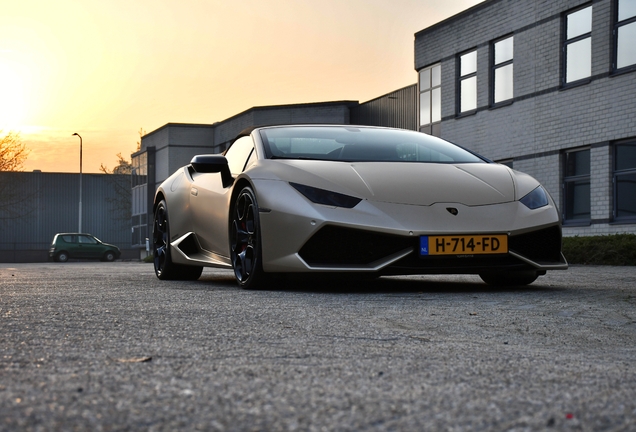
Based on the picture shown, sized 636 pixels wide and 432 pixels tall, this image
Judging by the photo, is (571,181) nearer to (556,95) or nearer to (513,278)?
(556,95)

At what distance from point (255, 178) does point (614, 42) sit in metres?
14.3

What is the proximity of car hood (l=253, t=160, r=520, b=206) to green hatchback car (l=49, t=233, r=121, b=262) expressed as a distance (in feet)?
120

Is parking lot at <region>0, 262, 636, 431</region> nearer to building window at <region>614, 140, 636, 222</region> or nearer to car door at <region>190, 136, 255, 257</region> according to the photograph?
car door at <region>190, 136, 255, 257</region>

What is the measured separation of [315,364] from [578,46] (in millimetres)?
18345

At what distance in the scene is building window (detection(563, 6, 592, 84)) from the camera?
63.1 feet

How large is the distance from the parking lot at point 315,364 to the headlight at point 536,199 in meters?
1.11

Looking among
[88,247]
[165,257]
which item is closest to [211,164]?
[165,257]

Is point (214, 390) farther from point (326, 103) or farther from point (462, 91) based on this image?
point (326, 103)

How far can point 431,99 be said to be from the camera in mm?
26125

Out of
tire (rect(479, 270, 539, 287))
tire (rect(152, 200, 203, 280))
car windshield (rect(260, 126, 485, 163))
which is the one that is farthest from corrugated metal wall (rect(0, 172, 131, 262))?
tire (rect(479, 270, 539, 287))

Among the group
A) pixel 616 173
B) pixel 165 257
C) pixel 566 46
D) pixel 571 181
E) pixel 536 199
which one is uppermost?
pixel 566 46

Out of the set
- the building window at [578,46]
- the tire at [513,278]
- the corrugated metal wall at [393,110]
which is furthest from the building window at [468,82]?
the tire at [513,278]

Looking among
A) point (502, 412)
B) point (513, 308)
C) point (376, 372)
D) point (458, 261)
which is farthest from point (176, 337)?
point (458, 261)

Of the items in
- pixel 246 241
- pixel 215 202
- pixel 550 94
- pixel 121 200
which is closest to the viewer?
pixel 246 241
